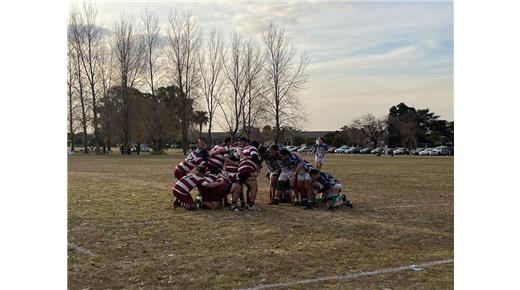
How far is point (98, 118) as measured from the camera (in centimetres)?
5981

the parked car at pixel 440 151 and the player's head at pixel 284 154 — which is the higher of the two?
the player's head at pixel 284 154

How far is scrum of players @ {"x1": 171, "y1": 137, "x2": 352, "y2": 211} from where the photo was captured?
10672 millimetres

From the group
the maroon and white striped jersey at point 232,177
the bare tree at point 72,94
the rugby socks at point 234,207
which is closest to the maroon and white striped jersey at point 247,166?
the maroon and white striped jersey at point 232,177

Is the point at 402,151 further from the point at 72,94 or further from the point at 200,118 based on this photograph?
the point at 72,94

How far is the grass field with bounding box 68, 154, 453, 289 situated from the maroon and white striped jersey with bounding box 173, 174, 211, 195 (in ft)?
1.49

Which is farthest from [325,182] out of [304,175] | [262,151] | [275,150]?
[262,151]

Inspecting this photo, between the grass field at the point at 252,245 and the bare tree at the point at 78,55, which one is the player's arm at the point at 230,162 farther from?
the bare tree at the point at 78,55

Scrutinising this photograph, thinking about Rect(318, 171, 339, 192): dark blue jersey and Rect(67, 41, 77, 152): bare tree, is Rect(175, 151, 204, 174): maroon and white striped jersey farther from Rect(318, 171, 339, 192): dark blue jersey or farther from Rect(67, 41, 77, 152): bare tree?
Rect(67, 41, 77, 152): bare tree

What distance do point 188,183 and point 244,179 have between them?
4.02 feet

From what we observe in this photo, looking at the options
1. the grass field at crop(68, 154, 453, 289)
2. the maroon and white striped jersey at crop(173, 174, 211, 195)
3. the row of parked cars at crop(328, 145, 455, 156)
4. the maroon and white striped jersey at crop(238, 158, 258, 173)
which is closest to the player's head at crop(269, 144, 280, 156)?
the maroon and white striped jersey at crop(238, 158, 258, 173)

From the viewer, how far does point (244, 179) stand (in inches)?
418

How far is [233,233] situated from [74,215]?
3.79 metres

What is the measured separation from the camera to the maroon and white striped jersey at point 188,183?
1055 cm

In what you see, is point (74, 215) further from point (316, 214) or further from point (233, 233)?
point (316, 214)
